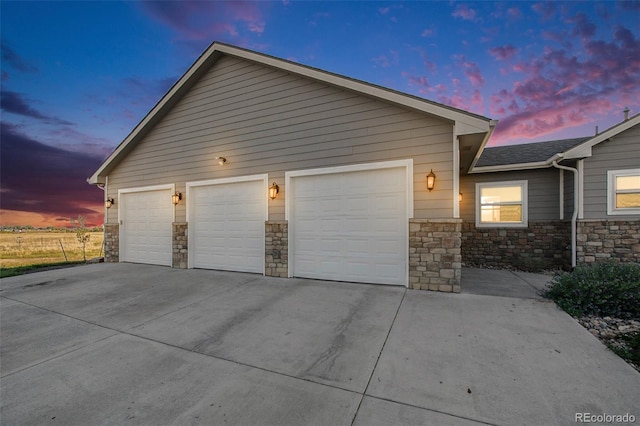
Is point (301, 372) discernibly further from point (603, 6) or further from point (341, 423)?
point (603, 6)

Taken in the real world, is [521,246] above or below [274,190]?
below

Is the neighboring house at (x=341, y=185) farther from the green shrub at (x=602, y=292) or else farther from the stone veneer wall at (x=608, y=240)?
the green shrub at (x=602, y=292)

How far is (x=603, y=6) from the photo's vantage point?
6.15 meters

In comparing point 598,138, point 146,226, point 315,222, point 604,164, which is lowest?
point 146,226

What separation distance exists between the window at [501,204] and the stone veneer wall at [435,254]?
13.7 feet

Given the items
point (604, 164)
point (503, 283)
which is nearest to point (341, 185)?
point (503, 283)

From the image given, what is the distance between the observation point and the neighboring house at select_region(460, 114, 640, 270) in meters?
6.16

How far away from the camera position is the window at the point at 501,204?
25.2 feet

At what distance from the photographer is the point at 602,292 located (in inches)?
152

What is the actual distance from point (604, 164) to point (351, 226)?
670cm

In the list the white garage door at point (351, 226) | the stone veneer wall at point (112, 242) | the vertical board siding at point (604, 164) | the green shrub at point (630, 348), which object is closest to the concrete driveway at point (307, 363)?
the green shrub at point (630, 348)

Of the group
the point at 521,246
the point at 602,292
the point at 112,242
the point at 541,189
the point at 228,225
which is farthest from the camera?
the point at 112,242

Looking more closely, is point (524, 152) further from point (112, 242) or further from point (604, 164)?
point (112, 242)

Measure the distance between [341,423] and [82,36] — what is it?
1333 cm
